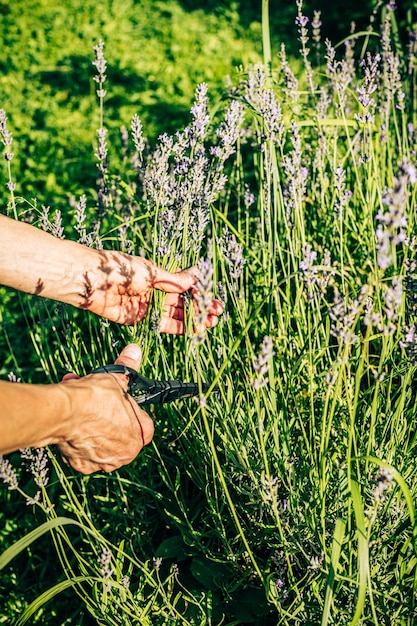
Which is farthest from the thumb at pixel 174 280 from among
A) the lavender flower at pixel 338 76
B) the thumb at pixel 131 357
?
the lavender flower at pixel 338 76

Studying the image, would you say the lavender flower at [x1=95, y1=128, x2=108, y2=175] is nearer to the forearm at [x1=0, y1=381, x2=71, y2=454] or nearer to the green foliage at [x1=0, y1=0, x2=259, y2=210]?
the forearm at [x1=0, y1=381, x2=71, y2=454]

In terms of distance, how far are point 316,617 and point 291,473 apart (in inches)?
14.8

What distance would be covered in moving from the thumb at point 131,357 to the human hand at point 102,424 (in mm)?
81

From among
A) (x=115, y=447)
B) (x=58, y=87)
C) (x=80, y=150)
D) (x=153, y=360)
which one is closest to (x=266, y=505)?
(x=115, y=447)

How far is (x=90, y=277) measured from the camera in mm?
1896

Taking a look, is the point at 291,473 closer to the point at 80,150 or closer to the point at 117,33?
the point at 80,150

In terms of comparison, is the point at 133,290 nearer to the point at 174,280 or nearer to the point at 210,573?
the point at 174,280

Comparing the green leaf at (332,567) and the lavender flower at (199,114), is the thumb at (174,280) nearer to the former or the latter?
the lavender flower at (199,114)

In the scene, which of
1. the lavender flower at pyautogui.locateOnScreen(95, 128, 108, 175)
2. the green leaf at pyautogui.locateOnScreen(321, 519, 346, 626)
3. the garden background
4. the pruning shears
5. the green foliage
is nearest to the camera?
the green leaf at pyautogui.locateOnScreen(321, 519, 346, 626)

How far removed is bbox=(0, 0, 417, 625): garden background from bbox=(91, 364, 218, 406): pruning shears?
6 centimetres

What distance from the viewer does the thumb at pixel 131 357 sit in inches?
66.7

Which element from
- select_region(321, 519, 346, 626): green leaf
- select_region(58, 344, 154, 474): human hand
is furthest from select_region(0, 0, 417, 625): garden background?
select_region(58, 344, 154, 474): human hand

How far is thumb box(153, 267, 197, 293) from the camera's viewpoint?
177 centimetres

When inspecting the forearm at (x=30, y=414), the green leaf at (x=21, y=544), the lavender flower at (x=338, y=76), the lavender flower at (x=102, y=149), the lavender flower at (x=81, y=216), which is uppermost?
the lavender flower at (x=338, y=76)
